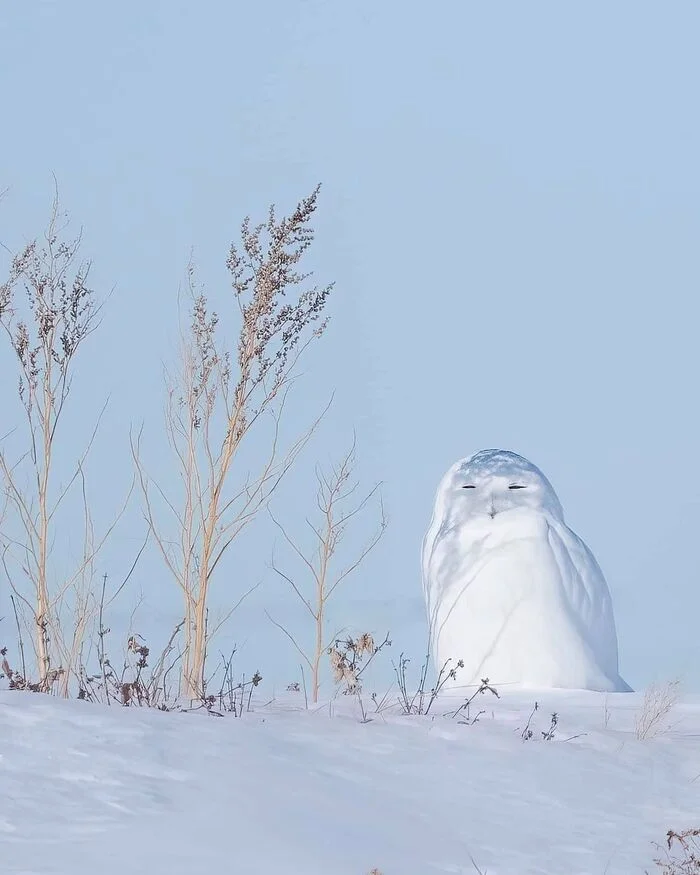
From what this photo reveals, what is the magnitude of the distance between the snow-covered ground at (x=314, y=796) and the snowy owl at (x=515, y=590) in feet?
8.14

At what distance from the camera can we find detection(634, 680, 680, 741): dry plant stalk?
403 cm

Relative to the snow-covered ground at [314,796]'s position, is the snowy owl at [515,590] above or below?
above

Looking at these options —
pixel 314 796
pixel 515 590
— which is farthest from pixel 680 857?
pixel 515 590

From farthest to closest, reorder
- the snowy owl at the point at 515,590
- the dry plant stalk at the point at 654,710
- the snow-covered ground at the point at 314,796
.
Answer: the snowy owl at the point at 515,590
the dry plant stalk at the point at 654,710
the snow-covered ground at the point at 314,796

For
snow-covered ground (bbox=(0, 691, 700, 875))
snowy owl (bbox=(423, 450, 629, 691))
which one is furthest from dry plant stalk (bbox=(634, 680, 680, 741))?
snowy owl (bbox=(423, 450, 629, 691))

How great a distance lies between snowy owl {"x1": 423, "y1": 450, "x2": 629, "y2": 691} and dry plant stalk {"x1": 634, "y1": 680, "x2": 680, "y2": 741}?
1911mm

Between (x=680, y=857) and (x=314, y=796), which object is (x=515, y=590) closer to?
(x=680, y=857)

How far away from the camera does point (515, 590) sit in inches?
247

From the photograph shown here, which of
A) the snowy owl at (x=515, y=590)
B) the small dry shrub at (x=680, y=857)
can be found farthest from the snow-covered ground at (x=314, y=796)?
the snowy owl at (x=515, y=590)

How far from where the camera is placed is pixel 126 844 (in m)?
2.08

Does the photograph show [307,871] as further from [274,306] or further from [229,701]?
[274,306]

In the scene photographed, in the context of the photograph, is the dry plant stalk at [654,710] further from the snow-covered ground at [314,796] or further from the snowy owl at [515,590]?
the snowy owl at [515,590]

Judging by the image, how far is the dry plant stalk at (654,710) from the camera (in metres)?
4.03

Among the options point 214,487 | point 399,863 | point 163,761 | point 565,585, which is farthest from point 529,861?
point 565,585
